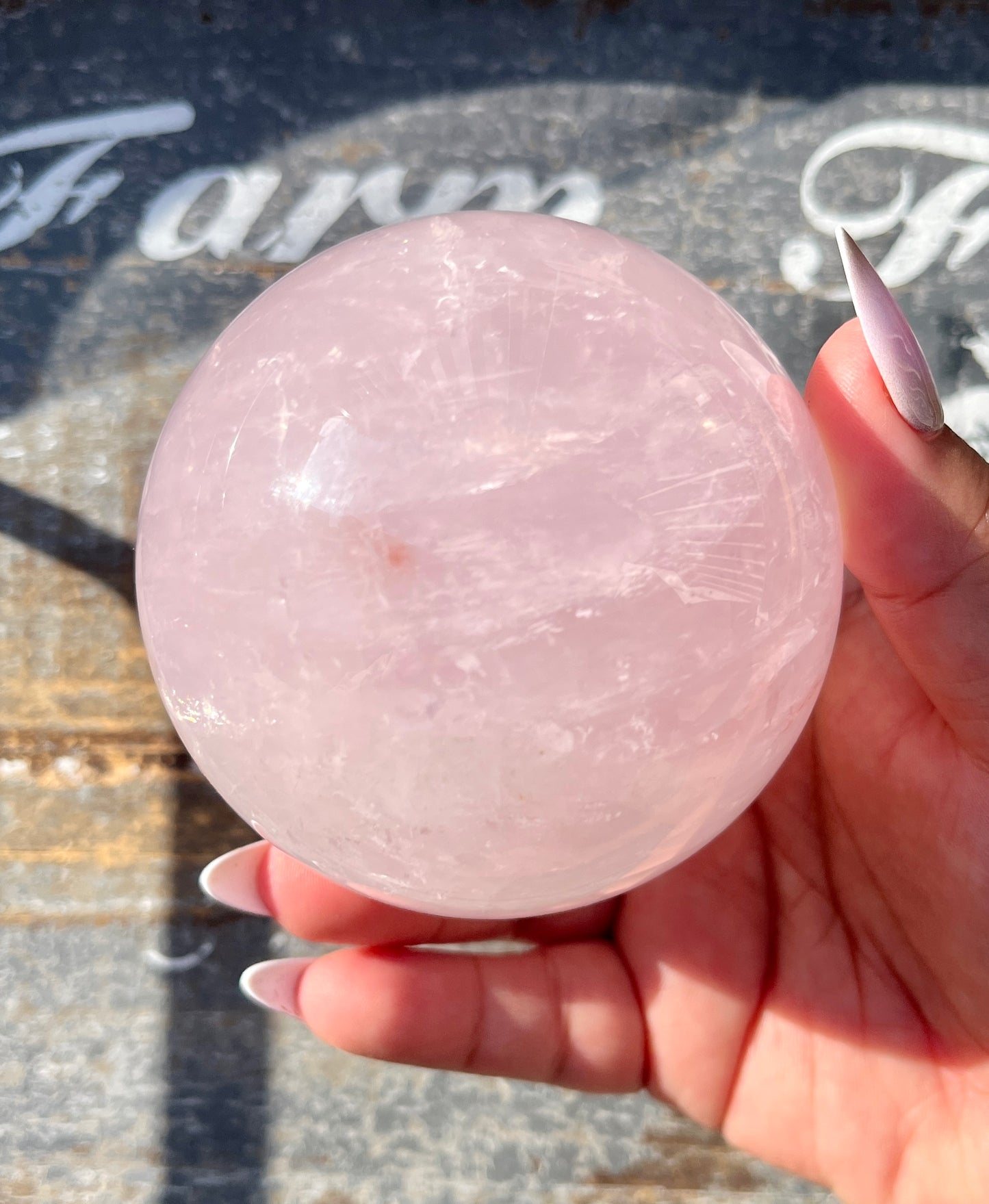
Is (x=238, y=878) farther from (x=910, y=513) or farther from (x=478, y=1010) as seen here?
(x=910, y=513)

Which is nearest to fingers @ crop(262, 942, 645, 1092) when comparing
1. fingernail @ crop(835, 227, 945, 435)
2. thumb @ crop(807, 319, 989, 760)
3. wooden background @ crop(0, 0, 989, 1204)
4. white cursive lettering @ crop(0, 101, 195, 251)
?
wooden background @ crop(0, 0, 989, 1204)

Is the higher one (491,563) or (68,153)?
(68,153)

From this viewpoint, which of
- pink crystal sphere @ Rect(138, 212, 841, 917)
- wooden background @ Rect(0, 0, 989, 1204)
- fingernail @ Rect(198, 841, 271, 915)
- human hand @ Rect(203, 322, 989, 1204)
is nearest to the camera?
pink crystal sphere @ Rect(138, 212, 841, 917)

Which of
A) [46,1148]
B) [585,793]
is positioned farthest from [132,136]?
[46,1148]

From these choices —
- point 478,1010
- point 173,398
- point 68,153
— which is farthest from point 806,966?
point 68,153

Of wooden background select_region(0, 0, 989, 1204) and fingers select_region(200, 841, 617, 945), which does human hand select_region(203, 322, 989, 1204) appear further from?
wooden background select_region(0, 0, 989, 1204)

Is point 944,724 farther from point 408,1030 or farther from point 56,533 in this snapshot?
point 56,533
